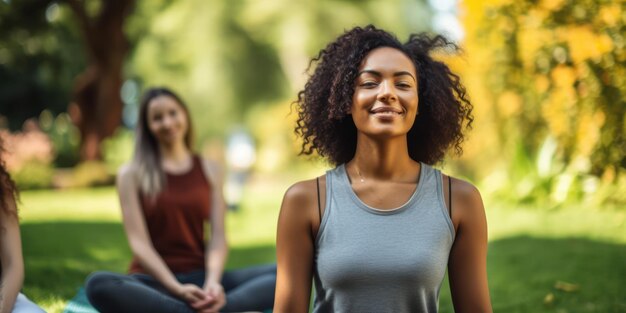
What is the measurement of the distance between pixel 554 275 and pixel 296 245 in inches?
141

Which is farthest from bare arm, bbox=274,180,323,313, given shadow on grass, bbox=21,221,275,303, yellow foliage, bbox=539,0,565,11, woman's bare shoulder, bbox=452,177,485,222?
yellow foliage, bbox=539,0,565,11

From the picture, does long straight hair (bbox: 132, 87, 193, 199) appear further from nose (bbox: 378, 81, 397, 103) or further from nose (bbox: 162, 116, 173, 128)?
nose (bbox: 378, 81, 397, 103)

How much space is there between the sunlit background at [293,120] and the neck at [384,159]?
23.2 inches

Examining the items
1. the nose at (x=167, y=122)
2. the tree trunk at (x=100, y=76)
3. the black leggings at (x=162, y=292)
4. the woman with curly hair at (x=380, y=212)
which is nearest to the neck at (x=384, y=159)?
the woman with curly hair at (x=380, y=212)

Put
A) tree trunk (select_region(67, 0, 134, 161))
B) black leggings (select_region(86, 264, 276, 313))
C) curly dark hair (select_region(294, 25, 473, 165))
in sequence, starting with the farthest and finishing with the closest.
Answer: tree trunk (select_region(67, 0, 134, 161))
black leggings (select_region(86, 264, 276, 313))
curly dark hair (select_region(294, 25, 473, 165))

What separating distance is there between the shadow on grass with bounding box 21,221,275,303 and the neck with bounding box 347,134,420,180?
Result: 3.07m

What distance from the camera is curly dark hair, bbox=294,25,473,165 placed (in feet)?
7.10

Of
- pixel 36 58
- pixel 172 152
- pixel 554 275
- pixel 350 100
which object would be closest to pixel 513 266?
pixel 554 275

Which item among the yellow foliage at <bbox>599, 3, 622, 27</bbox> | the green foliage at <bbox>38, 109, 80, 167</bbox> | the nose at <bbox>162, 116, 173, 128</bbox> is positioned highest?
the green foliage at <bbox>38, 109, 80, 167</bbox>

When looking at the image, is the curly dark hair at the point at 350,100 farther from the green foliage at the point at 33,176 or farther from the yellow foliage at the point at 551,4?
the green foliage at the point at 33,176

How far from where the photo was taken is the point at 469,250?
2068 mm

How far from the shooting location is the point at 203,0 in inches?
1083

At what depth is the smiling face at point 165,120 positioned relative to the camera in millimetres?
3918

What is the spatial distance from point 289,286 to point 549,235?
5300mm
